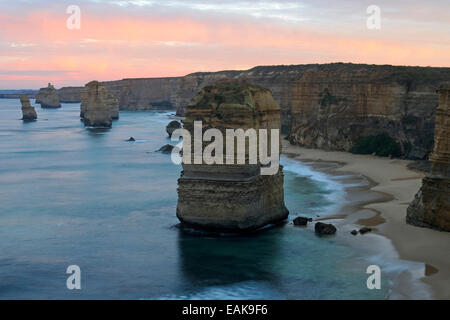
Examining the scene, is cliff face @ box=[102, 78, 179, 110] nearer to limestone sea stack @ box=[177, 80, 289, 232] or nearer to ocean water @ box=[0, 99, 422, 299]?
ocean water @ box=[0, 99, 422, 299]

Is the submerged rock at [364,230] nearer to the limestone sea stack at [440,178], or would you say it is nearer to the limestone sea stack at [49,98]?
the limestone sea stack at [440,178]

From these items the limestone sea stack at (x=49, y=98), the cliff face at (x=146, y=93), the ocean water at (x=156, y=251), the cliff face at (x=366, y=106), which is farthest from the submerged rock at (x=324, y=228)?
the limestone sea stack at (x=49, y=98)

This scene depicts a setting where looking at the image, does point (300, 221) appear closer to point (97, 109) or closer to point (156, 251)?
point (156, 251)

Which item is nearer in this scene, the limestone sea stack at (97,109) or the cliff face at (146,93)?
the limestone sea stack at (97,109)

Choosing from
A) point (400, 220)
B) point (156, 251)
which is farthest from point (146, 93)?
point (156, 251)
